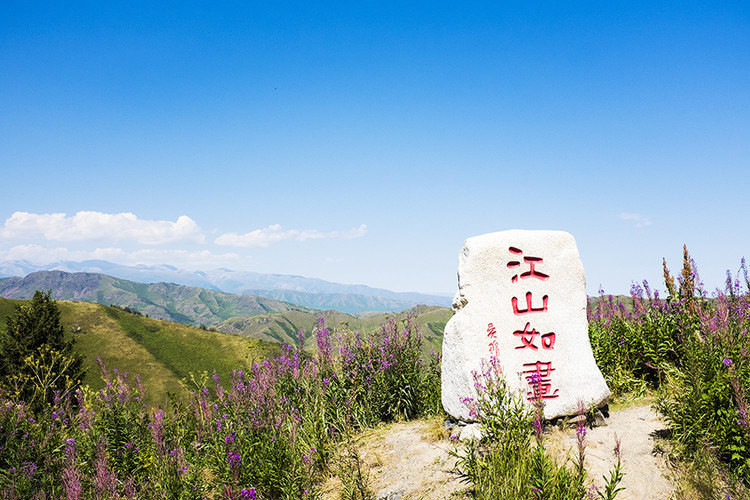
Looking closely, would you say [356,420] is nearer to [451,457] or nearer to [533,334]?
[451,457]

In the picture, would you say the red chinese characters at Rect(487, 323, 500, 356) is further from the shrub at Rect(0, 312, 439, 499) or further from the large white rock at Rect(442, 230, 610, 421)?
the shrub at Rect(0, 312, 439, 499)

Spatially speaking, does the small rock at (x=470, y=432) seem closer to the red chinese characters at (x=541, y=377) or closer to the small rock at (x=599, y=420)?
the red chinese characters at (x=541, y=377)

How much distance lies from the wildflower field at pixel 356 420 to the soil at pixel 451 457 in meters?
0.20

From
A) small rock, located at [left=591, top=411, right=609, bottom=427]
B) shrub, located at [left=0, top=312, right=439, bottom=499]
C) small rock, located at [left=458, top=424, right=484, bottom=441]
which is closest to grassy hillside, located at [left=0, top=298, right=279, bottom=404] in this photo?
shrub, located at [left=0, top=312, right=439, bottom=499]

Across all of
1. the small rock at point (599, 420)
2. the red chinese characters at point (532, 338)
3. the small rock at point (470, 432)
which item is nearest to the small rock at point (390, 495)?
the small rock at point (470, 432)

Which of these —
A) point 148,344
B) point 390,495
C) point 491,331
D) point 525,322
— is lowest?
point 148,344

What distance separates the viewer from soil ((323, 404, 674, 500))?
4.67 metres

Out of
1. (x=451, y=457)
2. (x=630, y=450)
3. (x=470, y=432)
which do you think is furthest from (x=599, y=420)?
(x=451, y=457)

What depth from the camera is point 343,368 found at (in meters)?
7.46

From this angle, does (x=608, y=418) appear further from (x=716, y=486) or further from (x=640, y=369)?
(x=716, y=486)

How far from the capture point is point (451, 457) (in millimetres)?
5465

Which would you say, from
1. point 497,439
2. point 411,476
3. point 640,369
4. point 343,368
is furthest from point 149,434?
point 640,369

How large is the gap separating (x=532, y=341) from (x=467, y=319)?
3.51 ft

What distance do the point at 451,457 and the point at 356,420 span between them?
1922 mm
